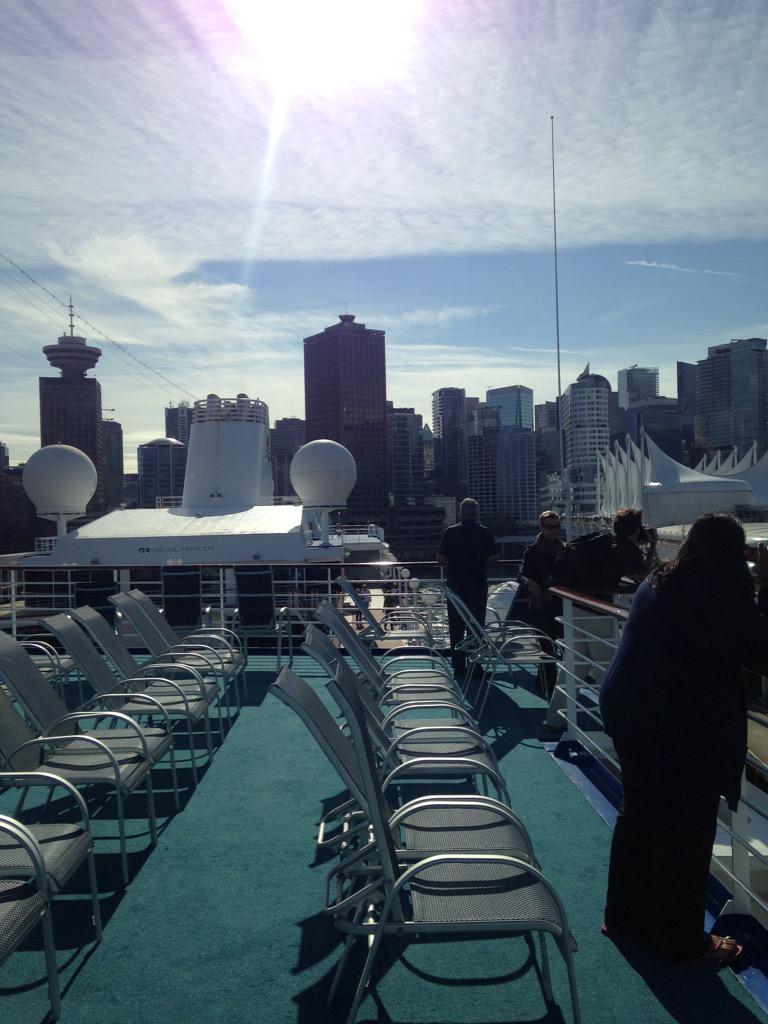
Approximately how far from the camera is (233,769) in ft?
15.1

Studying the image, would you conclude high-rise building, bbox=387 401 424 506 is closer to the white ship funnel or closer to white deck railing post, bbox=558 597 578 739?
the white ship funnel

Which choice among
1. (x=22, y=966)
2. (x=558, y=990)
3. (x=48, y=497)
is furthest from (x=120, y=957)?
(x=48, y=497)

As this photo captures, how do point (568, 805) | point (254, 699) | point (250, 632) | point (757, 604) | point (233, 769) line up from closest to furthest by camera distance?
point (757, 604)
point (568, 805)
point (233, 769)
point (254, 699)
point (250, 632)

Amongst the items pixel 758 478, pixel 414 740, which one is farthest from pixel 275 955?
pixel 758 478

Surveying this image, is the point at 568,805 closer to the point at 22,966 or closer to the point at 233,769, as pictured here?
the point at 233,769

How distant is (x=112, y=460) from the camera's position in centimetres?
10288

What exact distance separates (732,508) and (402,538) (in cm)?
3426

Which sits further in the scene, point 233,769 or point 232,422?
point 232,422

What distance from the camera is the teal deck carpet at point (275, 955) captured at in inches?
90.9

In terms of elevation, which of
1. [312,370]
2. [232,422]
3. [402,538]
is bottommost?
[402,538]

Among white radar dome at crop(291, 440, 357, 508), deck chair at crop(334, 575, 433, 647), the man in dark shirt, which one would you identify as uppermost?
white radar dome at crop(291, 440, 357, 508)

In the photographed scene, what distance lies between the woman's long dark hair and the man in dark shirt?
14.5ft

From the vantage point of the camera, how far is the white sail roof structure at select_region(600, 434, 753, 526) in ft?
184

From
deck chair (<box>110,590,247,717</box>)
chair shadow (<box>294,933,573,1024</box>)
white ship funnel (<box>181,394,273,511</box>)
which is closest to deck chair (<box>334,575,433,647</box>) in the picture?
deck chair (<box>110,590,247,717</box>)
